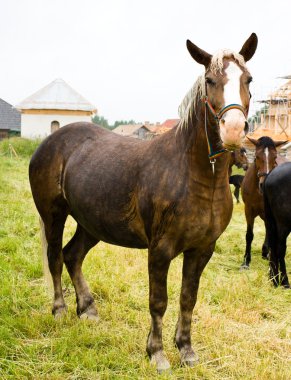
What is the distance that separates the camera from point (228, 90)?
2.38 metres

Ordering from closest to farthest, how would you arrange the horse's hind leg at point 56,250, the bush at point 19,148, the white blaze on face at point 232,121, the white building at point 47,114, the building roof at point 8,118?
the white blaze on face at point 232,121
the horse's hind leg at point 56,250
the bush at point 19,148
the white building at point 47,114
the building roof at point 8,118

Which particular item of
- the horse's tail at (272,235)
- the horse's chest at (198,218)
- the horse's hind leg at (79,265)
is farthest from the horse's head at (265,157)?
the horse's chest at (198,218)

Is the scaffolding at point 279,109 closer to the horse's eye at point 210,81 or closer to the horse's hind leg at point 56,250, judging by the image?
the horse's hind leg at point 56,250

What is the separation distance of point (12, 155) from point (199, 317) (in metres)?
20.5

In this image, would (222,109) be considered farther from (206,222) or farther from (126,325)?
(126,325)

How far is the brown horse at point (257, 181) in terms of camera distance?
607cm

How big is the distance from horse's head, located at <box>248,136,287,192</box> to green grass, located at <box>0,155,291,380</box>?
1480 millimetres

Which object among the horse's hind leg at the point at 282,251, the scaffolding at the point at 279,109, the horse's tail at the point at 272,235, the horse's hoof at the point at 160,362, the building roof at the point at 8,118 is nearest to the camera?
the horse's hoof at the point at 160,362

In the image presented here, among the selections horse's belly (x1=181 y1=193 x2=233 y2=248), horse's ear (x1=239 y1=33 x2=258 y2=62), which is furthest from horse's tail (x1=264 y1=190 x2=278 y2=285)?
horse's ear (x1=239 y1=33 x2=258 y2=62)

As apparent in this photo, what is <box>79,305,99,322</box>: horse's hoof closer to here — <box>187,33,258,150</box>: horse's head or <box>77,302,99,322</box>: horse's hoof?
<box>77,302,99,322</box>: horse's hoof

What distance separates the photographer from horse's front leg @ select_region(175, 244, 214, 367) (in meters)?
3.07

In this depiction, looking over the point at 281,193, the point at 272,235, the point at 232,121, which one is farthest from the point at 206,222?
the point at 272,235

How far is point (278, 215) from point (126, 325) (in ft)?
8.71

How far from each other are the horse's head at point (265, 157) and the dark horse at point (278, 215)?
47 centimetres
